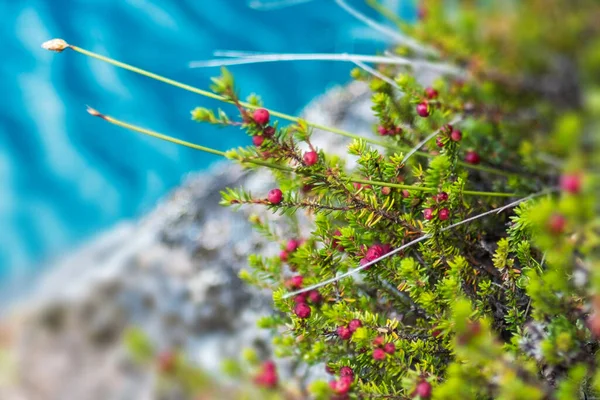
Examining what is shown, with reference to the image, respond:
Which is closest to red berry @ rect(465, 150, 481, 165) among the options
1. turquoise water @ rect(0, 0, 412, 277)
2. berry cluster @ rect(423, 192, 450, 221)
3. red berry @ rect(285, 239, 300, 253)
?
A: berry cluster @ rect(423, 192, 450, 221)

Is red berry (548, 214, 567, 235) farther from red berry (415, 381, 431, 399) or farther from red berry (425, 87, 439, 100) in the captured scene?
red berry (425, 87, 439, 100)

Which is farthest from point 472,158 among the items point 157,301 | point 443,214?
point 157,301

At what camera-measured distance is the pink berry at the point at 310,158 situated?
0.77 meters

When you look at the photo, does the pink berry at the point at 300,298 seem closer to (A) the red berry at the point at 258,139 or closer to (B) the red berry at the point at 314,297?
(B) the red berry at the point at 314,297

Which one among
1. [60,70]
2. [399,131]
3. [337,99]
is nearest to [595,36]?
[337,99]

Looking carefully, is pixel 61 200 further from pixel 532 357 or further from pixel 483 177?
pixel 532 357

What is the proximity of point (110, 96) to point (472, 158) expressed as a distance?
2.96 m

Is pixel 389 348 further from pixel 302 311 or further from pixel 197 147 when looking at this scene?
pixel 197 147

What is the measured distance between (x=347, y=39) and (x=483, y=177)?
6.10 ft

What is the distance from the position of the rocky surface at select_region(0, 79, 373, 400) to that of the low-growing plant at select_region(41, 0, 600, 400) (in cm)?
94

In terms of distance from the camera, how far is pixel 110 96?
3438 millimetres

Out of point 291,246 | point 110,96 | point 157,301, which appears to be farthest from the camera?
point 110,96

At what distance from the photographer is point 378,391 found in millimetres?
782

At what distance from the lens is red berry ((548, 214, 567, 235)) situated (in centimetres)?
51
